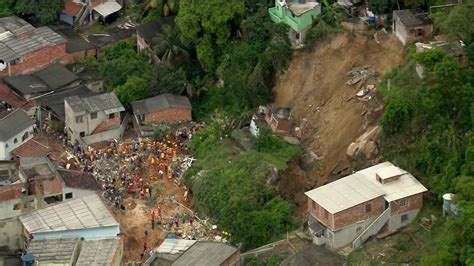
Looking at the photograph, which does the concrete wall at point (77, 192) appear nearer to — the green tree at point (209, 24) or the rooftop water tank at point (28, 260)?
the rooftop water tank at point (28, 260)

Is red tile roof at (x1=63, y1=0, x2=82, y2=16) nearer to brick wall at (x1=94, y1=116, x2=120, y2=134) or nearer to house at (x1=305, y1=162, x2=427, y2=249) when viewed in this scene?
brick wall at (x1=94, y1=116, x2=120, y2=134)

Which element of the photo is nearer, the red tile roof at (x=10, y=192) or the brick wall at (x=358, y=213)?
the brick wall at (x=358, y=213)

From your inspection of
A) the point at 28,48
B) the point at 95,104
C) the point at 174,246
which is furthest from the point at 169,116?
the point at 174,246

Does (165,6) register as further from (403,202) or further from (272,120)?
(403,202)

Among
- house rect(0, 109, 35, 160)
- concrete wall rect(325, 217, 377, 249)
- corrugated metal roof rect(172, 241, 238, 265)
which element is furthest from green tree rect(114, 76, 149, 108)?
concrete wall rect(325, 217, 377, 249)

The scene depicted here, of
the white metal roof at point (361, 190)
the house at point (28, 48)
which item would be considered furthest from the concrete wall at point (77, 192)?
the house at point (28, 48)

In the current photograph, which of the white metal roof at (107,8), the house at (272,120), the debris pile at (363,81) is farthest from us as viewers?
the white metal roof at (107,8)

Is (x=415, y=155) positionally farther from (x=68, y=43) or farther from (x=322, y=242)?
(x=68, y=43)
